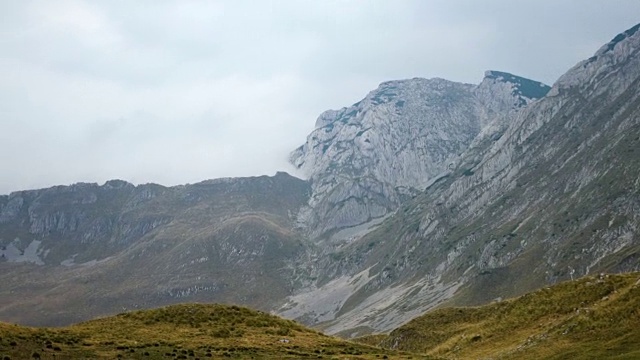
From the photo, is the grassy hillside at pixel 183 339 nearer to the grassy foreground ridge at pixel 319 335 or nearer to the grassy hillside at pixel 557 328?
the grassy foreground ridge at pixel 319 335

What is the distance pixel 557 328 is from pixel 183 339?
3941 cm

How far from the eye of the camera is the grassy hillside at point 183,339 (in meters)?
49.9

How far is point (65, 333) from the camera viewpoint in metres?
59.4

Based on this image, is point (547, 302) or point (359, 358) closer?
point (359, 358)

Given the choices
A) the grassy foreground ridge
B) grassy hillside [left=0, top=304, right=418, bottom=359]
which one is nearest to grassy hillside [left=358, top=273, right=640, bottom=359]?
the grassy foreground ridge

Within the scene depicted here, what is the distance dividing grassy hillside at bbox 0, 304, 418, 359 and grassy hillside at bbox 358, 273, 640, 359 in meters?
14.2

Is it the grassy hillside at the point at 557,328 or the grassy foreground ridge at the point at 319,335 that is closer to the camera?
the grassy foreground ridge at the point at 319,335

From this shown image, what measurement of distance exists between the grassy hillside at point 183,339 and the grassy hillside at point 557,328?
1420 cm

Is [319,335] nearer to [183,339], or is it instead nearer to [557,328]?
[183,339]

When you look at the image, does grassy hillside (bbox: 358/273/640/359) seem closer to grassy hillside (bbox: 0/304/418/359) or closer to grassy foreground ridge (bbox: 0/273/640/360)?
grassy foreground ridge (bbox: 0/273/640/360)

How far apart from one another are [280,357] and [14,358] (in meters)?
22.0

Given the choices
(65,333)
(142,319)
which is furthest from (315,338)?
(65,333)

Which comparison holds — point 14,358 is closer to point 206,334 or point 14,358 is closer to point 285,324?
point 206,334

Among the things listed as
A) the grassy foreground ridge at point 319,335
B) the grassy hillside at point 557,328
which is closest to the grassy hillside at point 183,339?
the grassy foreground ridge at point 319,335
